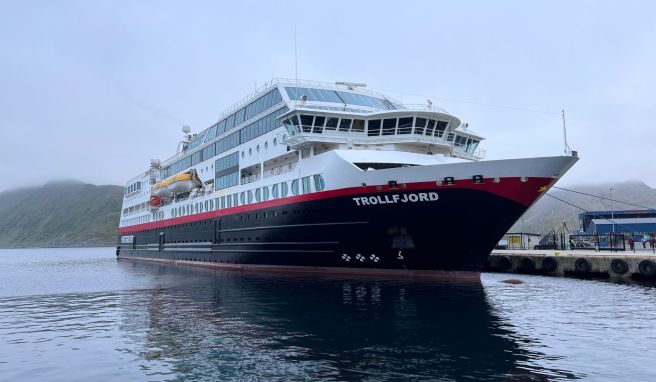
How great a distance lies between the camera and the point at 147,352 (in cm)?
1232

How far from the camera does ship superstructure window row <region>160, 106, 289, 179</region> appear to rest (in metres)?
33.8

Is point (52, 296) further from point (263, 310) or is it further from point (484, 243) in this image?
point (484, 243)

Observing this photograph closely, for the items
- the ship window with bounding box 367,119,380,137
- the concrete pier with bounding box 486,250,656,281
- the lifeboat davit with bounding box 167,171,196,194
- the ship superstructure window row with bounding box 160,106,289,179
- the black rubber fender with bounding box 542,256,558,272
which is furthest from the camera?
the lifeboat davit with bounding box 167,171,196,194

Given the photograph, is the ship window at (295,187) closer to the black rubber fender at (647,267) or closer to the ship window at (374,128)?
the ship window at (374,128)

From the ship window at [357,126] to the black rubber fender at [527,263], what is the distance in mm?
17632

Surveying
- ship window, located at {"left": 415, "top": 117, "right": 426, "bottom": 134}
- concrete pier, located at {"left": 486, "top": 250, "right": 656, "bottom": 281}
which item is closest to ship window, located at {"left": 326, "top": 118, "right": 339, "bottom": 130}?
ship window, located at {"left": 415, "top": 117, "right": 426, "bottom": 134}

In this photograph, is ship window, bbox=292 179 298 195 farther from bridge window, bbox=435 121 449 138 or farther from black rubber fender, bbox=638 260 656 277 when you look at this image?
black rubber fender, bbox=638 260 656 277

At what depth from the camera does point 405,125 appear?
27328 millimetres

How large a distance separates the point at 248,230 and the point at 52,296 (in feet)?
43.1

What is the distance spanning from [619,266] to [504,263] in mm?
9124

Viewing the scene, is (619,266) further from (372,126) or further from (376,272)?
(372,126)

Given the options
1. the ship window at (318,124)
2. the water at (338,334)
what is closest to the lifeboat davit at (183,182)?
the ship window at (318,124)

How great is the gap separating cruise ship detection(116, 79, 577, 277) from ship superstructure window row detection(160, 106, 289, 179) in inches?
6.5

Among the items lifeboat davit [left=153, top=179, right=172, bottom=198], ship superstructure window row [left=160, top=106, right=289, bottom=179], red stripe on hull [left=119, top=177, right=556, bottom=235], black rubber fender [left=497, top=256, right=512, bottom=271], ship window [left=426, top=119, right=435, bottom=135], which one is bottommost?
black rubber fender [left=497, top=256, right=512, bottom=271]
